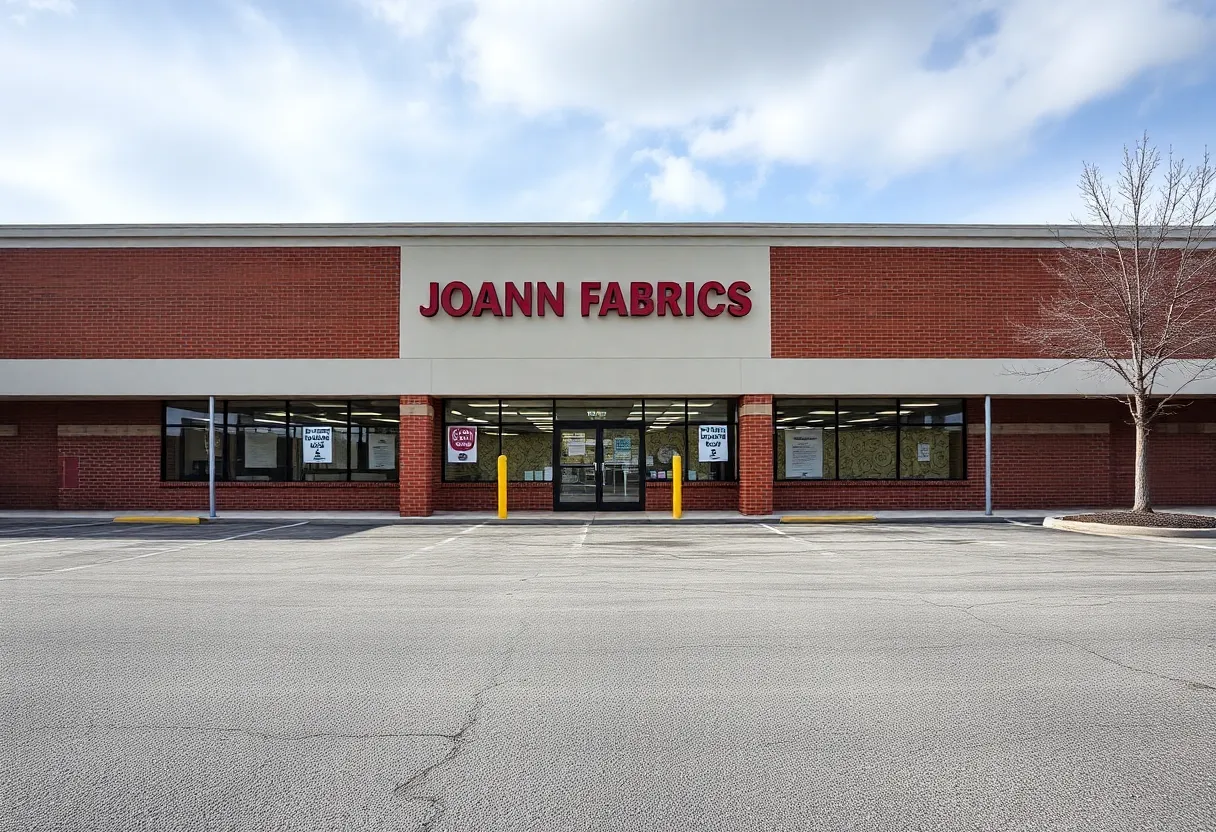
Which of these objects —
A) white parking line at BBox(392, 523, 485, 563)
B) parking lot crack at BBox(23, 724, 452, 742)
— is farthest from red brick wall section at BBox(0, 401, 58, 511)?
parking lot crack at BBox(23, 724, 452, 742)

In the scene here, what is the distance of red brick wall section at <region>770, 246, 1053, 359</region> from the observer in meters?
19.1

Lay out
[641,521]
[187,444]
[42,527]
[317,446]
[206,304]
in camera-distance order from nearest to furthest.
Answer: [42,527], [641,521], [206,304], [317,446], [187,444]

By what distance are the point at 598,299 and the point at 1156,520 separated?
1243 centimetres

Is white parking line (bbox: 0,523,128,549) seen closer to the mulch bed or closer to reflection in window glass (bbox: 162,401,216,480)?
reflection in window glass (bbox: 162,401,216,480)

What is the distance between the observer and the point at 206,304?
19.3 m

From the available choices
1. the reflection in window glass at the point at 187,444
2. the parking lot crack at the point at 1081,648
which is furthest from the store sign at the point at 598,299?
the parking lot crack at the point at 1081,648

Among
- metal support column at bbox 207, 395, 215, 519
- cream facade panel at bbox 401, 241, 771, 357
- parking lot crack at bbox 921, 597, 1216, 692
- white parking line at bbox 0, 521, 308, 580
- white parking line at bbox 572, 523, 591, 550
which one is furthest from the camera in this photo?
cream facade panel at bbox 401, 241, 771, 357

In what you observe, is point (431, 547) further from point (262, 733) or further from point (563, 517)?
point (262, 733)

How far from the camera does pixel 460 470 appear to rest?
20.4 metres

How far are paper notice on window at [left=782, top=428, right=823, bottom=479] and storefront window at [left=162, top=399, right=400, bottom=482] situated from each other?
1007 cm

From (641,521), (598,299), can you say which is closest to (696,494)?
(641,521)

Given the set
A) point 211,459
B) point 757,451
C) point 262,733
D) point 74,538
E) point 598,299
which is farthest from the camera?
point 598,299

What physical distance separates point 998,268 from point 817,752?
1798 cm

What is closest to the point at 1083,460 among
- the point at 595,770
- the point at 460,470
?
the point at 460,470
